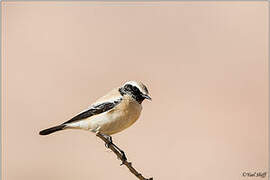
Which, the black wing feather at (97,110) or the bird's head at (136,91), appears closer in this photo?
the bird's head at (136,91)

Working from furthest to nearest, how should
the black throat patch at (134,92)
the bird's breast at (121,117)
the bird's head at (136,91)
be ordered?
1. the black throat patch at (134,92)
2. the bird's head at (136,91)
3. the bird's breast at (121,117)

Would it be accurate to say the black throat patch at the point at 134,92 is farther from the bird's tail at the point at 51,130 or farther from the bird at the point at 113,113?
the bird's tail at the point at 51,130

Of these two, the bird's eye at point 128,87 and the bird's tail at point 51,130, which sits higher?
the bird's eye at point 128,87

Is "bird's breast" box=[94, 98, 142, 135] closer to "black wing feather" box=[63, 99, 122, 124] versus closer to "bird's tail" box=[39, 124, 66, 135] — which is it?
"black wing feather" box=[63, 99, 122, 124]

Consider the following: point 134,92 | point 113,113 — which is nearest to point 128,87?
point 134,92

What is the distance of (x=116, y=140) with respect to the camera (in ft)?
49.0

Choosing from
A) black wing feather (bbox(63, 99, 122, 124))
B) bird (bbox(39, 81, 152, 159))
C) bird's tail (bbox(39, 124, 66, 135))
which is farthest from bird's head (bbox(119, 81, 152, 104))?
bird's tail (bbox(39, 124, 66, 135))

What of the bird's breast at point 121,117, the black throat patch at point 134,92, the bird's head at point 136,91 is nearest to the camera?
the bird's breast at point 121,117

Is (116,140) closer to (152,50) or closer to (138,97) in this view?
(152,50)

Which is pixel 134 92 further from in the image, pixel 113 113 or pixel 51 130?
pixel 51 130

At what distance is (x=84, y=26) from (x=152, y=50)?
12.3 ft

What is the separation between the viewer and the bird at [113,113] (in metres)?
5.02

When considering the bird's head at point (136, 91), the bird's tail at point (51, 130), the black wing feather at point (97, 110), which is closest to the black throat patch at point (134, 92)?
the bird's head at point (136, 91)

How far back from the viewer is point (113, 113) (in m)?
5.18
